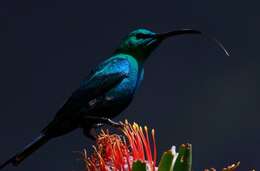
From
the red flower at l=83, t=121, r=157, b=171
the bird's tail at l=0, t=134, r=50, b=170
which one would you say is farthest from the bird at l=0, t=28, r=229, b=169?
Answer: the red flower at l=83, t=121, r=157, b=171

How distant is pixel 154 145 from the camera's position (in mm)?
1506

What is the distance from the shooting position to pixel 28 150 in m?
2.06

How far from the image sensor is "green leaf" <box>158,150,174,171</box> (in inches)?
50.5

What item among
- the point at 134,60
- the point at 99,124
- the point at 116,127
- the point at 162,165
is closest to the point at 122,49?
the point at 134,60

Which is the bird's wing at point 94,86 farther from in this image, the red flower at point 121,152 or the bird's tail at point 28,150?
the red flower at point 121,152

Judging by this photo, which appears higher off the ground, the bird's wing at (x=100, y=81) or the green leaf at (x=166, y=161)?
the green leaf at (x=166, y=161)

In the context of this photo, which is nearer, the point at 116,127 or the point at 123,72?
the point at 116,127

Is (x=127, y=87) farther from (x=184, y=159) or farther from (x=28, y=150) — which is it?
(x=184, y=159)

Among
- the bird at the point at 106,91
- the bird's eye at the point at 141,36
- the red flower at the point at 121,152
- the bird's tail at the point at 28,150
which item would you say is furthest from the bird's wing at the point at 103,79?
the red flower at the point at 121,152

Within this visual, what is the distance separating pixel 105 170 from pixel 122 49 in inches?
44.9

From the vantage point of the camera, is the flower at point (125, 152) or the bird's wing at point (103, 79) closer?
the flower at point (125, 152)

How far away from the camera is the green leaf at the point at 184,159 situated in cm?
130

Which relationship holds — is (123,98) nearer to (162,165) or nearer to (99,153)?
(99,153)

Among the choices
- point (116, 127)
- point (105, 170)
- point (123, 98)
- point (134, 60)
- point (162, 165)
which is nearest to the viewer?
point (162, 165)
